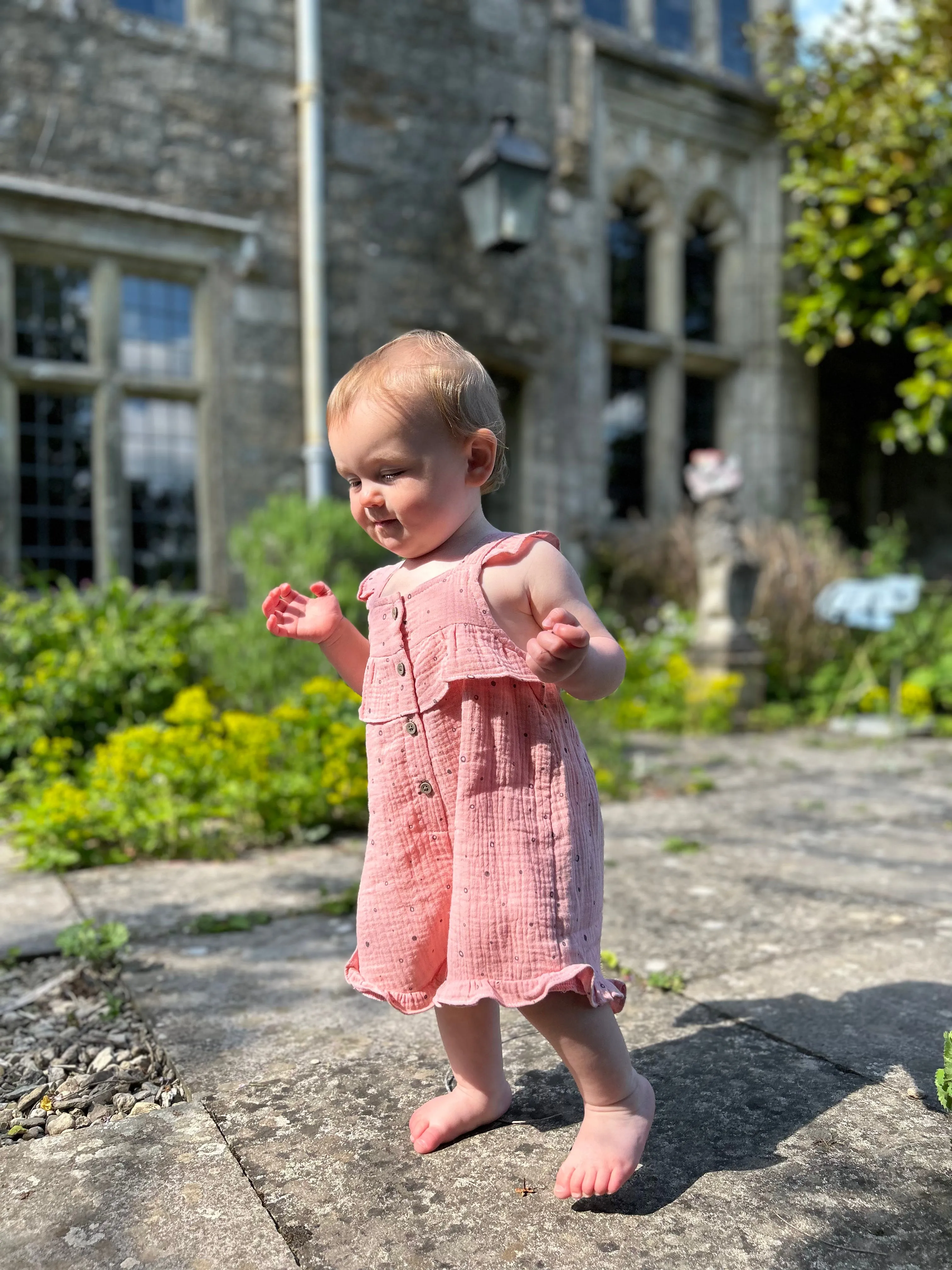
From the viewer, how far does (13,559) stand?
598cm

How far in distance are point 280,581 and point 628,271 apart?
16.3 feet

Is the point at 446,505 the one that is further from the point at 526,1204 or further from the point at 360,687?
the point at 526,1204

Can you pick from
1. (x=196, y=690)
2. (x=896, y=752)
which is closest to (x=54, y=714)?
(x=196, y=690)

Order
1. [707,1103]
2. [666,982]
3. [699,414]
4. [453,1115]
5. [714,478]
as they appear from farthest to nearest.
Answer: [699,414]
[714,478]
[666,982]
[707,1103]
[453,1115]

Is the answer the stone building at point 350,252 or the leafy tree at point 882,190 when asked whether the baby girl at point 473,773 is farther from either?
the leafy tree at point 882,190

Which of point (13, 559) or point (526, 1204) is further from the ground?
point (13, 559)

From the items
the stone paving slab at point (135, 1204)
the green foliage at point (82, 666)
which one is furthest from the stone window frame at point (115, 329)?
the stone paving slab at point (135, 1204)

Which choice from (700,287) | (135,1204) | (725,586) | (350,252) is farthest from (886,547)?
(135,1204)

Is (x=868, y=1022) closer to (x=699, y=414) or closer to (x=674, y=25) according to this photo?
(x=699, y=414)

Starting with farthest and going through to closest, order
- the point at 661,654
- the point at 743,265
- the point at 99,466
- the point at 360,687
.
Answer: the point at 743,265, the point at 661,654, the point at 99,466, the point at 360,687

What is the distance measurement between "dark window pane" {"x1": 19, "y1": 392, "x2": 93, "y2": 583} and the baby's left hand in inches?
213

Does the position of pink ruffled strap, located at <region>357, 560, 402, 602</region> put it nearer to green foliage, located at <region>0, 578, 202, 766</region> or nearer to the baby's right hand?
the baby's right hand

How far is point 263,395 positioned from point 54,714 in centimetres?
293

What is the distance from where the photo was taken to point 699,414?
9484 mm
